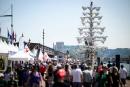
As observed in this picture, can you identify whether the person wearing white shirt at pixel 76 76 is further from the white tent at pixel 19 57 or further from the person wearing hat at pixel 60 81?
the white tent at pixel 19 57

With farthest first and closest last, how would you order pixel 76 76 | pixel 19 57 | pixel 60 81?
pixel 19 57, pixel 76 76, pixel 60 81

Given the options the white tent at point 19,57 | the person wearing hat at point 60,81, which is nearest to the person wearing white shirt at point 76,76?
the person wearing hat at point 60,81

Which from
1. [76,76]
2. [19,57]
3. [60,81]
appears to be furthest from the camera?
[19,57]

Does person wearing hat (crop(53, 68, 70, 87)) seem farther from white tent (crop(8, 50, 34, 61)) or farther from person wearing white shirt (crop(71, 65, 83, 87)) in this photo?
white tent (crop(8, 50, 34, 61))

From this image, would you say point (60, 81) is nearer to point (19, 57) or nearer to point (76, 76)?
point (76, 76)

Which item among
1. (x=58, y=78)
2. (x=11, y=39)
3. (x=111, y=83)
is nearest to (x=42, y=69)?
(x=111, y=83)

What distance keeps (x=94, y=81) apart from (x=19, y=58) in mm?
10959

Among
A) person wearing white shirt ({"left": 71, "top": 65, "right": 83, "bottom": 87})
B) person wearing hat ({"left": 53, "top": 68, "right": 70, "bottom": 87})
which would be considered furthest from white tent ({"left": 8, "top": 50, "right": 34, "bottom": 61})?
person wearing hat ({"left": 53, "top": 68, "right": 70, "bottom": 87})

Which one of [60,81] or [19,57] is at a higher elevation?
[19,57]

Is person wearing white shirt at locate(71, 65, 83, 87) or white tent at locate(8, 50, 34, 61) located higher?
white tent at locate(8, 50, 34, 61)

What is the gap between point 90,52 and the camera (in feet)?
391

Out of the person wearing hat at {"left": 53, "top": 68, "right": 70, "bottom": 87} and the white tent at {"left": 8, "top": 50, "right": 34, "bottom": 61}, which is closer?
the person wearing hat at {"left": 53, "top": 68, "right": 70, "bottom": 87}

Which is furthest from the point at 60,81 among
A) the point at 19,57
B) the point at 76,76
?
the point at 19,57

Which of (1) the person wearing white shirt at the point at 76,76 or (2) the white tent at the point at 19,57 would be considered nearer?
(1) the person wearing white shirt at the point at 76,76
